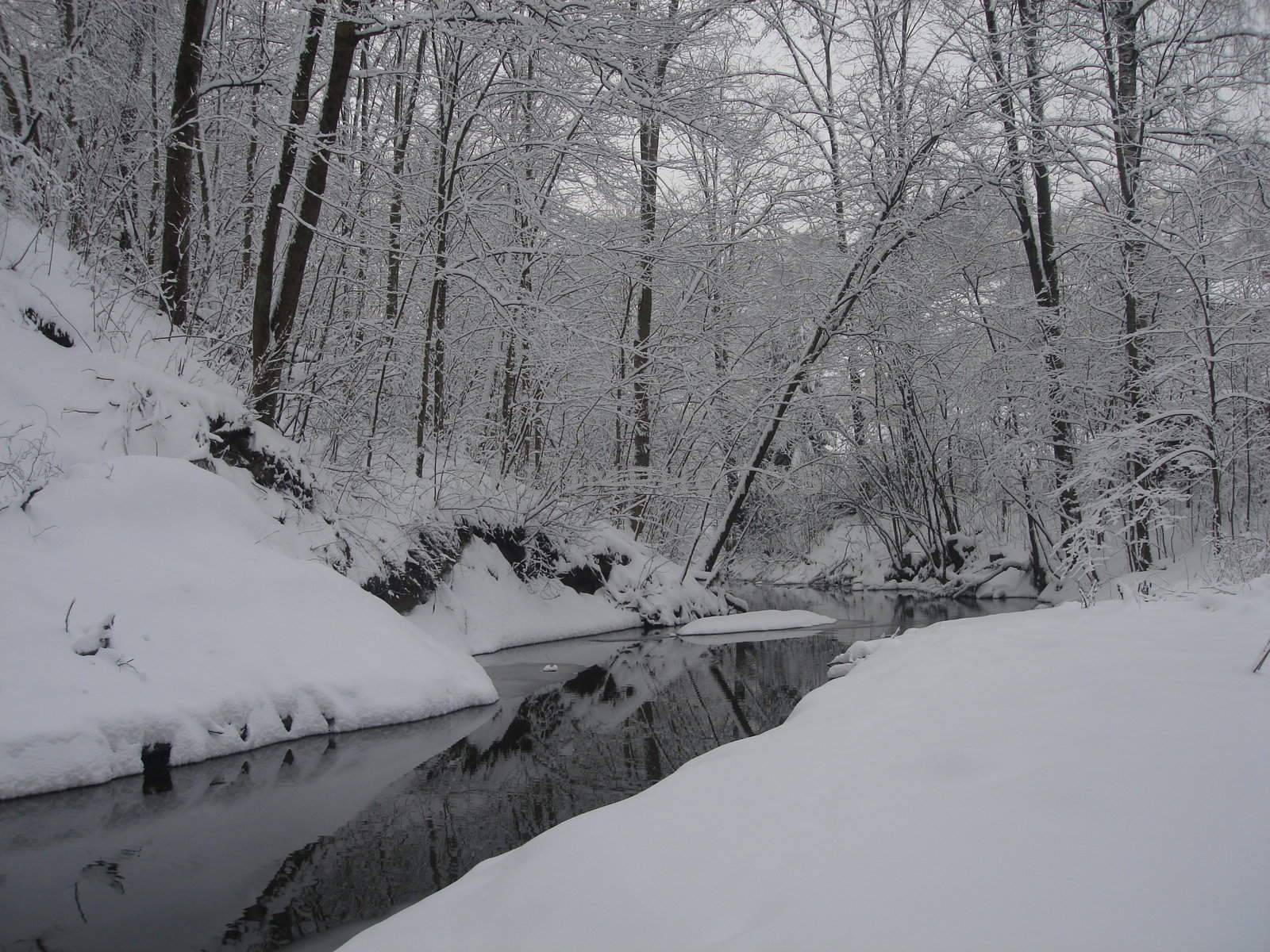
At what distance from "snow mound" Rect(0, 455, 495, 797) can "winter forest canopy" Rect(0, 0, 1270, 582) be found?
2128 mm

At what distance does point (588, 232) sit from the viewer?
10.4m

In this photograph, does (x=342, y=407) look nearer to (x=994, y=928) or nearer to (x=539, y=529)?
(x=539, y=529)

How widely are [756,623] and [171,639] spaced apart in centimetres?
736

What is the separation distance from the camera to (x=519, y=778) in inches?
154

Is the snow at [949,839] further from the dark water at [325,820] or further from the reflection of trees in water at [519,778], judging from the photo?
the dark water at [325,820]

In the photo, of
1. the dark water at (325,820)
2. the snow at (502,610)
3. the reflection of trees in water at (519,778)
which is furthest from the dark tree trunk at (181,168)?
the reflection of trees in water at (519,778)

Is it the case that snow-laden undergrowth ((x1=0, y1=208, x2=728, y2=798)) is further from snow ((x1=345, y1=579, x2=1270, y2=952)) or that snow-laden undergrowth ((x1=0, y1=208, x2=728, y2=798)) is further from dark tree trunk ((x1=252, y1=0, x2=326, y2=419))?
snow ((x1=345, y1=579, x2=1270, y2=952))

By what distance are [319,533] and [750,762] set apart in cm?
481

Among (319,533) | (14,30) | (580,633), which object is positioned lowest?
(580,633)

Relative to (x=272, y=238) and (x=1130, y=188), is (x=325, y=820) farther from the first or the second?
(x=1130, y=188)

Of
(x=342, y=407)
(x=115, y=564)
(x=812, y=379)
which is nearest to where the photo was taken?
(x=115, y=564)

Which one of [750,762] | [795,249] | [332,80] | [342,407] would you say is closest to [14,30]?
[332,80]

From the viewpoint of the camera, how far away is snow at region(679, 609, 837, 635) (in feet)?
32.7

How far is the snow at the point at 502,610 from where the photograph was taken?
775cm
